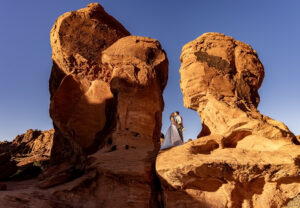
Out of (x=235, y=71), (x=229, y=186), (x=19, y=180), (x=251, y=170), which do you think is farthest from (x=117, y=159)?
(x=19, y=180)

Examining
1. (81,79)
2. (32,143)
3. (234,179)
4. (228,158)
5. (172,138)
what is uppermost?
(81,79)

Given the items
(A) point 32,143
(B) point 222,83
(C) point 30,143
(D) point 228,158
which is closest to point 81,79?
(B) point 222,83

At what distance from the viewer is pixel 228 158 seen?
178 inches

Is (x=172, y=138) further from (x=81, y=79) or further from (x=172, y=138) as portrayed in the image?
(x=81, y=79)

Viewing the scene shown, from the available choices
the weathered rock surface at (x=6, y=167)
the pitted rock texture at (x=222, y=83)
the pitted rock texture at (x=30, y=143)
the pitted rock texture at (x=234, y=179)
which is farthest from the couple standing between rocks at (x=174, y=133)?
the pitted rock texture at (x=30, y=143)

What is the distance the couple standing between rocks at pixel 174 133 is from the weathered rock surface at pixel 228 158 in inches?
56.6

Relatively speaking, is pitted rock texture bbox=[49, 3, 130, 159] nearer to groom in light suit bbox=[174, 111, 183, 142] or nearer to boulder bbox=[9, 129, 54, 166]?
groom in light suit bbox=[174, 111, 183, 142]

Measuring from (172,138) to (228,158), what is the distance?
11.4ft

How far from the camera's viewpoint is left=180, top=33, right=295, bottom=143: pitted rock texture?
219 inches

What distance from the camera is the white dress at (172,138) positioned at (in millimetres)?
7696

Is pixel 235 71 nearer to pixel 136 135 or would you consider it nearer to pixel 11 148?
pixel 136 135

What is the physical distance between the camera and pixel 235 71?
6867 mm

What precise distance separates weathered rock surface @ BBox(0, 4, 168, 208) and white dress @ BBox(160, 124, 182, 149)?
1.02ft

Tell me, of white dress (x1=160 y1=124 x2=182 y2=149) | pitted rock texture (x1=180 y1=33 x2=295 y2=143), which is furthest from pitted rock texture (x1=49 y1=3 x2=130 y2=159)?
pitted rock texture (x1=180 y1=33 x2=295 y2=143)
